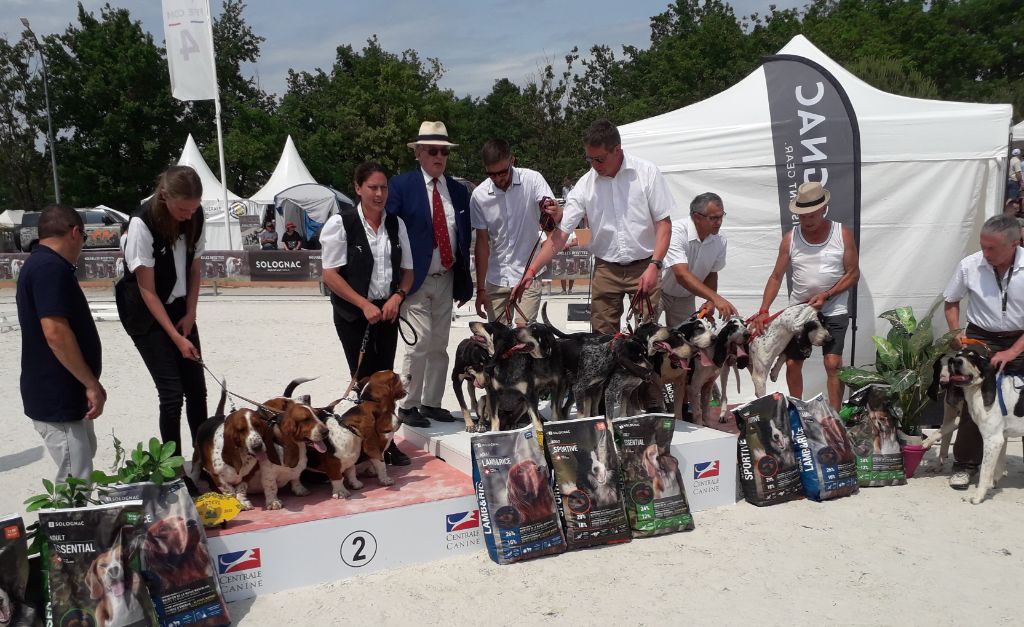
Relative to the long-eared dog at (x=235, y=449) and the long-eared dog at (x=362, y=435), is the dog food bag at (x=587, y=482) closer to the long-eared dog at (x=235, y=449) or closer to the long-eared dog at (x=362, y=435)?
the long-eared dog at (x=362, y=435)

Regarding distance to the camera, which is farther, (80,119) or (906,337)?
(80,119)

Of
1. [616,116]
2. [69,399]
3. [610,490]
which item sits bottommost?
[610,490]

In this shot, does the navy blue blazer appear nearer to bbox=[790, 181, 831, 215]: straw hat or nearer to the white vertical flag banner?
bbox=[790, 181, 831, 215]: straw hat

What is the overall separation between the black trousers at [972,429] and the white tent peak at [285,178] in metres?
24.2

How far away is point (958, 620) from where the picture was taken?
3377 mm

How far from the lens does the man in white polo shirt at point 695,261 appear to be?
527cm

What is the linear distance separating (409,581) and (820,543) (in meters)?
2.42

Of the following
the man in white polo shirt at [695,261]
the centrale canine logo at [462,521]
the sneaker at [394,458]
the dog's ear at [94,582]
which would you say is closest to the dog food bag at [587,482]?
the centrale canine logo at [462,521]

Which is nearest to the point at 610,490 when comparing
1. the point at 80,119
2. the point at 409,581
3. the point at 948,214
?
the point at 409,581

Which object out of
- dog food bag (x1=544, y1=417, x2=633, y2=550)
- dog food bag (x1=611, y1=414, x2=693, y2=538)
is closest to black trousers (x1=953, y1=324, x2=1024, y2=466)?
dog food bag (x1=611, y1=414, x2=693, y2=538)

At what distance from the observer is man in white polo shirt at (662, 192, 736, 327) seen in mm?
5270

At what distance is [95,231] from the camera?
2459 cm

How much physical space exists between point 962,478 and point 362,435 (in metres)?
4.22

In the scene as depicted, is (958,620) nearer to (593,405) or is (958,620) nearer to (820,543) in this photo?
(820,543)
